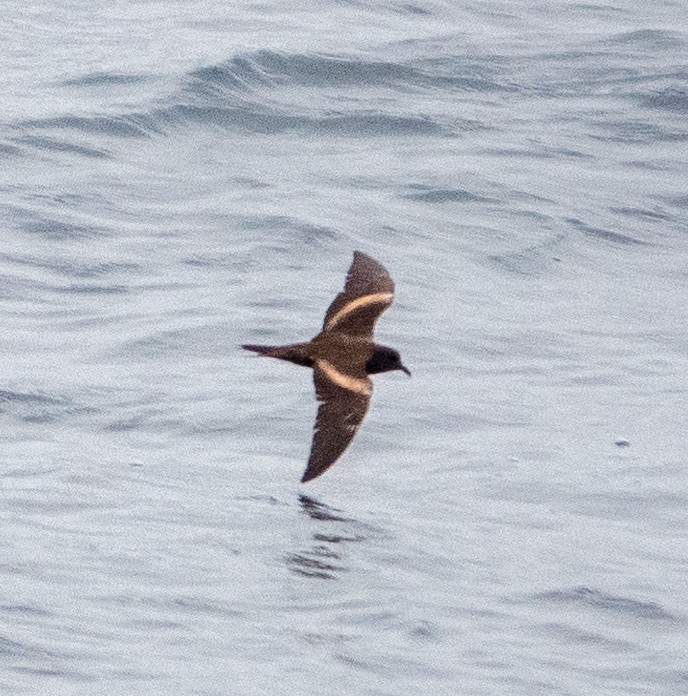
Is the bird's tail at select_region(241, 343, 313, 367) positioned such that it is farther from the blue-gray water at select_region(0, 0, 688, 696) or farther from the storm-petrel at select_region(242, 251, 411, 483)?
the blue-gray water at select_region(0, 0, 688, 696)

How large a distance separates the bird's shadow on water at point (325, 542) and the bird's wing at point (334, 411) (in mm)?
338

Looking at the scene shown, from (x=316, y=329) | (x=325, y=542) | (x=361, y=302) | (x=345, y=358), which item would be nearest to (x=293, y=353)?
(x=345, y=358)

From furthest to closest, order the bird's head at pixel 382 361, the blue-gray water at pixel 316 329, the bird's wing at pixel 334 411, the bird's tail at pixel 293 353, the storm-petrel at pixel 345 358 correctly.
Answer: the bird's head at pixel 382 361, the bird's tail at pixel 293 353, the storm-petrel at pixel 345 358, the bird's wing at pixel 334 411, the blue-gray water at pixel 316 329

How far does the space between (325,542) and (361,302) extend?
4.46 feet

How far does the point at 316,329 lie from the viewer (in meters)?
13.1

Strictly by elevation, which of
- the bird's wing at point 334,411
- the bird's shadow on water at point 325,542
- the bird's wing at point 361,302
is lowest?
the bird's shadow on water at point 325,542

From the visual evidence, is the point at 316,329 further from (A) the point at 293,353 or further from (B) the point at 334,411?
(B) the point at 334,411

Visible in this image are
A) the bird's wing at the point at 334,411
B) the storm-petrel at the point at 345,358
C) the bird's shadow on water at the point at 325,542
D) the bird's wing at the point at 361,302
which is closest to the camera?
the bird's shadow on water at the point at 325,542

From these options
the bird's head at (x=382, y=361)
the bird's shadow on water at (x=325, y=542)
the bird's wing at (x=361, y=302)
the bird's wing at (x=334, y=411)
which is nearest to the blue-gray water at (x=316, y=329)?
the bird's shadow on water at (x=325, y=542)

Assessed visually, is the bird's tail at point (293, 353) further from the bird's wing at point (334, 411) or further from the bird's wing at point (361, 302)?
the bird's wing at point (361, 302)

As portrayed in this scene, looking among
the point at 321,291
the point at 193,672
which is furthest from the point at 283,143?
the point at 193,672

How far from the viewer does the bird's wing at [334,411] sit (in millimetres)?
8688

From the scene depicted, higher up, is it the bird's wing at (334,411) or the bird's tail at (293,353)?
the bird's tail at (293,353)

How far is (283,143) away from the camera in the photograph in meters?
17.5
